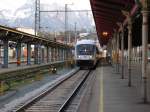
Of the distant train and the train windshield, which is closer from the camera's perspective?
the distant train

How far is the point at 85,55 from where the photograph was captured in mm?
57375

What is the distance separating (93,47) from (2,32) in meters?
16.8

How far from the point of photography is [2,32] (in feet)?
144

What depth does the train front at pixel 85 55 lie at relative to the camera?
5709cm

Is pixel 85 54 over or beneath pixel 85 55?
over

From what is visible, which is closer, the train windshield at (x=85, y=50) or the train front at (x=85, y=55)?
the train front at (x=85, y=55)

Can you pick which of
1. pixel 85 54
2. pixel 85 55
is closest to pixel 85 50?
pixel 85 54

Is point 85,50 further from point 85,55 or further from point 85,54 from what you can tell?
point 85,55

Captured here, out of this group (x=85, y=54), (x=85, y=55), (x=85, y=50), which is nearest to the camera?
(x=85, y=55)

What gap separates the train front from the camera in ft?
187

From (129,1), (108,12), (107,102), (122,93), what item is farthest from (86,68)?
(107,102)

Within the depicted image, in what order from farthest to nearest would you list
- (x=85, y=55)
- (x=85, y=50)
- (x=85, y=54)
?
1. (x=85, y=50)
2. (x=85, y=54)
3. (x=85, y=55)

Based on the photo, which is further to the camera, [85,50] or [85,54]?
[85,50]

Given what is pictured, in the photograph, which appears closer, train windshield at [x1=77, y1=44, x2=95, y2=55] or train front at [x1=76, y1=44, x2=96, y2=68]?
train front at [x1=76, y1=44, x2=96, y2=68]
